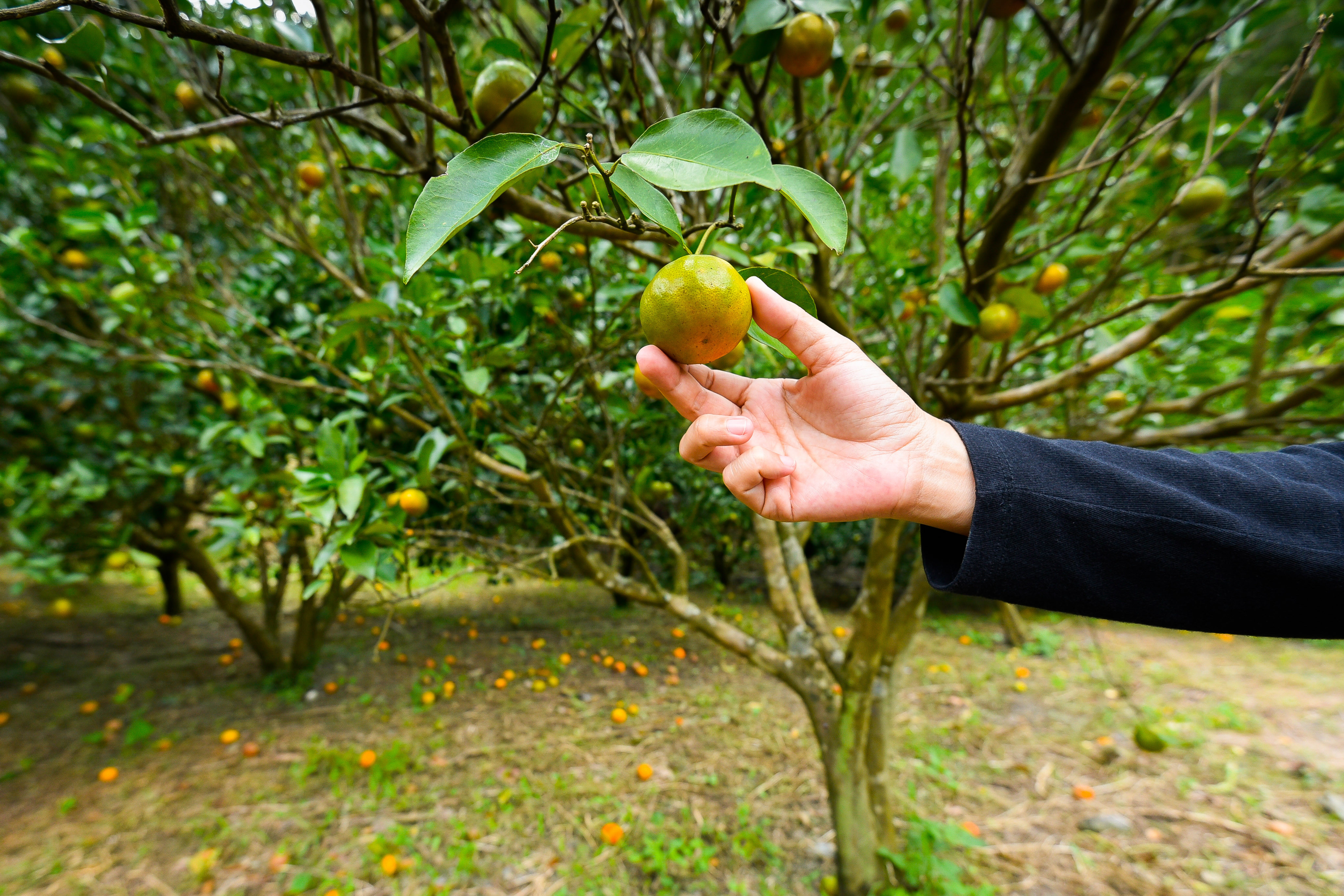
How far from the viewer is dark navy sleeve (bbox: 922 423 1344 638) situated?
939mm

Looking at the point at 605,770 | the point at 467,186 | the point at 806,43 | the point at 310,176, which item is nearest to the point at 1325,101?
the point at 806,43

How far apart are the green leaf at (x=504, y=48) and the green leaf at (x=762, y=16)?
0.45 metres

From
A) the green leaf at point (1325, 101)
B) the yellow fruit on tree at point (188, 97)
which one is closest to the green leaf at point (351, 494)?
the yellow fruit on tree at point (188, 97)

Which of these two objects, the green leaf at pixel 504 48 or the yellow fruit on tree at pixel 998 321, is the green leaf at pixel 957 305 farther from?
the green leaf at pixel 504 48

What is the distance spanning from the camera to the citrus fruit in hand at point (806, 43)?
1198mm

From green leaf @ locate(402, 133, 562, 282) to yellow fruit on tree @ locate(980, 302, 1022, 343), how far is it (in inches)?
50.8

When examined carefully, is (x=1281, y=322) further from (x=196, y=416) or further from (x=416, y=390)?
(x=196, y=416)

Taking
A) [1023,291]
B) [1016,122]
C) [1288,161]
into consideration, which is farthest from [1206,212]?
[1023,291]

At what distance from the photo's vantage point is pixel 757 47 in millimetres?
1202

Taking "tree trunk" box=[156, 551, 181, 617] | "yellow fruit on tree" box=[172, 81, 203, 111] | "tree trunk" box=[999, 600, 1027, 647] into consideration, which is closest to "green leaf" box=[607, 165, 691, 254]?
"yellow fruit on tree" box=[172, 81, 203, 111]

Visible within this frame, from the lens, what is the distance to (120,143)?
2.20 m

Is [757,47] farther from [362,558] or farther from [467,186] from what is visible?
[362,558]

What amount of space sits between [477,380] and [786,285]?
0.94 metres

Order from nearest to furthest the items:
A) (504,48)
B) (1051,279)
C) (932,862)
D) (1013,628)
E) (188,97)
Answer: (504,48), (1051,279), (188,97), (932,862), (1013,628)
